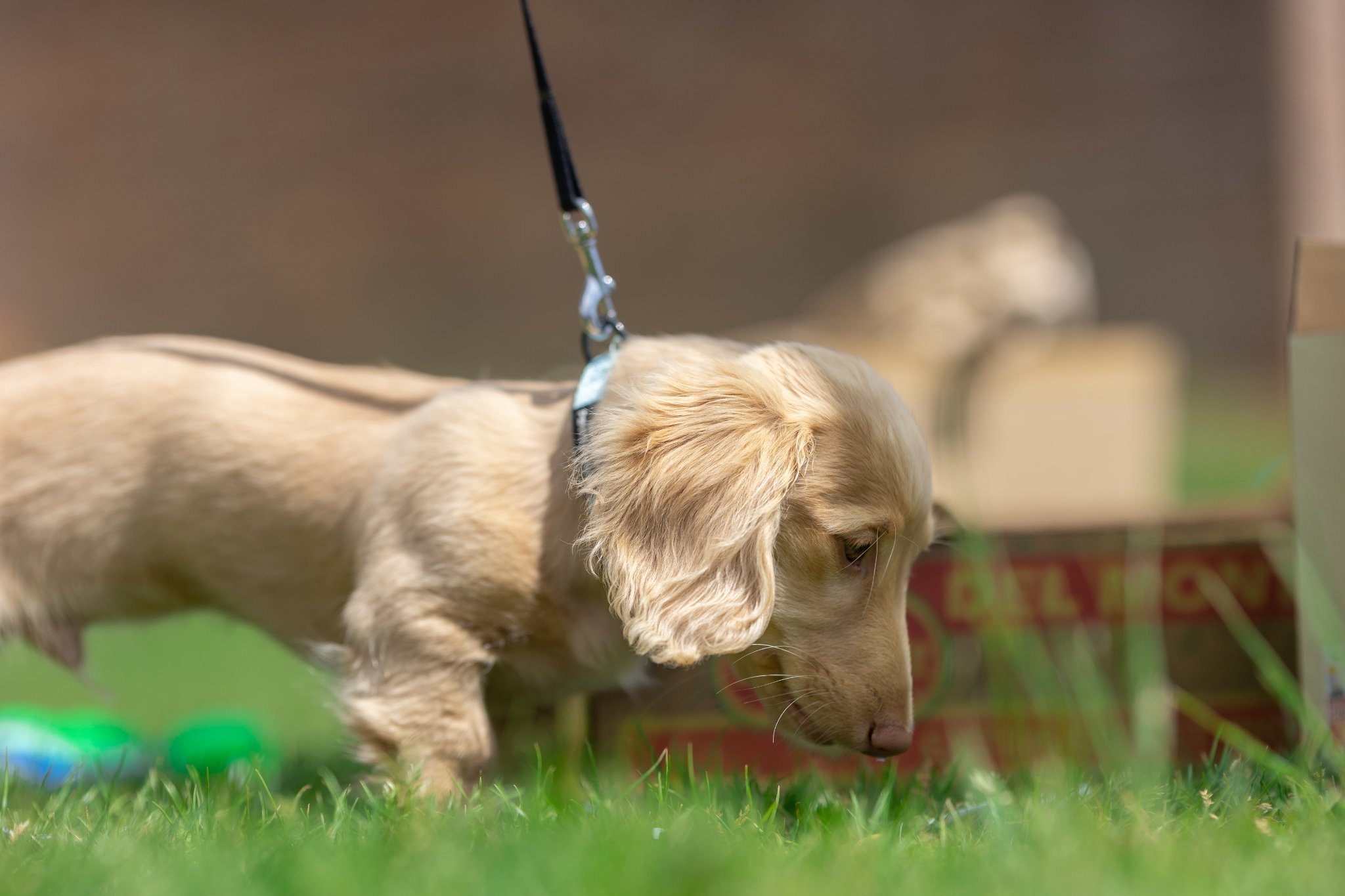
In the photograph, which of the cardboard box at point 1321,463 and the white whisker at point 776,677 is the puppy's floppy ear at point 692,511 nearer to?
the white whisker at point 776,677

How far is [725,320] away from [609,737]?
8.06 meters

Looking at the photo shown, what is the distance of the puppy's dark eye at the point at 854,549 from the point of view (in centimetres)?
210

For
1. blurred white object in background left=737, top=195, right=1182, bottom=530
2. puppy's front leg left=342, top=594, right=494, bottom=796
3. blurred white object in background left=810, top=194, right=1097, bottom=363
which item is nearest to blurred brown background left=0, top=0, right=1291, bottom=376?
blurred white object in background left=810, top=194, right=1097, bottom=363

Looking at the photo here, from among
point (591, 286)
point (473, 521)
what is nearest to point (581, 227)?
point (591, 286)

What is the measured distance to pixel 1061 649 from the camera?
274 cm

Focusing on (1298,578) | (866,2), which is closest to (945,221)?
(866,2)

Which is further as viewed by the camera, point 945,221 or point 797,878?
point 945,221

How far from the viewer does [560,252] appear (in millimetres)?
10711

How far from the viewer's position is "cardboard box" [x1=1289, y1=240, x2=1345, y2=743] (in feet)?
7.48

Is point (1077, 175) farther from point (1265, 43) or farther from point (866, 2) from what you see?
point (866, 2)

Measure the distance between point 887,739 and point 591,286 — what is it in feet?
3.73

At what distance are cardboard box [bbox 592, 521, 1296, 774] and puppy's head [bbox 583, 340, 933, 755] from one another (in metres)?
0.50

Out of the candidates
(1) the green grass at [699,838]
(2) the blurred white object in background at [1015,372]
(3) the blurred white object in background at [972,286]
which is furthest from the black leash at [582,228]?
(3) the blurred white object in background at [972,286]

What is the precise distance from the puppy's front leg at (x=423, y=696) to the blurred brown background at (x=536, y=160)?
797cm
